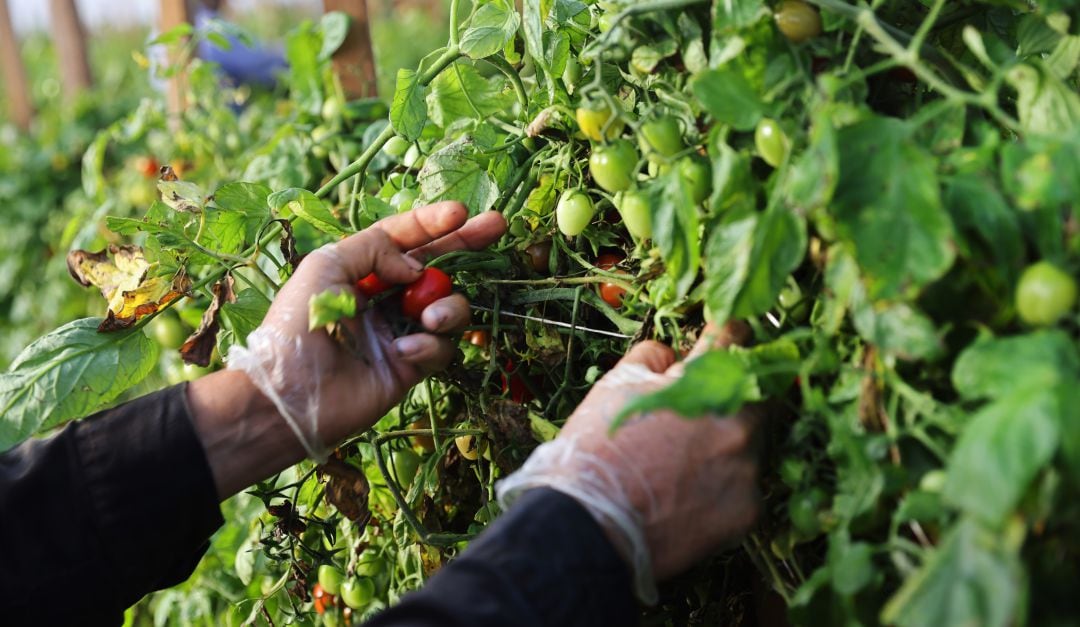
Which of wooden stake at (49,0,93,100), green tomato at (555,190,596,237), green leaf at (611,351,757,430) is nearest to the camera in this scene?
green leaf at (611,351,757,430)

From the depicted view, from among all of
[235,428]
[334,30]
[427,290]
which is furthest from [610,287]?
[334,30]

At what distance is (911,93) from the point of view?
0.87 metres

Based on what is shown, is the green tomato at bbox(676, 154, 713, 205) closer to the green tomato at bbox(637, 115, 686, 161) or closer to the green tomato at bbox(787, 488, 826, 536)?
the green tomato at bbox(637, 115, 686, 161)

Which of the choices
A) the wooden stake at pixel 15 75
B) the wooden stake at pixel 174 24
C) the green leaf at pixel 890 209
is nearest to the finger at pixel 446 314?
the green leaf at pixel 890 209

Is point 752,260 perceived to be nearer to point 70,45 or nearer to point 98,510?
point 98,510

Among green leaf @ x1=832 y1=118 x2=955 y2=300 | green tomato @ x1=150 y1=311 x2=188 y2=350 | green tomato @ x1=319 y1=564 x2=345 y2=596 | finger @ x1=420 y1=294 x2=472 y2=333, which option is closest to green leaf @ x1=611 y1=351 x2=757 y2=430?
green leaf @ x1=832 y1=118 x2=955 y2=300

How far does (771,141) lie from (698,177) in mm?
88

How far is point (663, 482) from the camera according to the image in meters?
0.80

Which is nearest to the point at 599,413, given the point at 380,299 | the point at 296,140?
the point at 380,299

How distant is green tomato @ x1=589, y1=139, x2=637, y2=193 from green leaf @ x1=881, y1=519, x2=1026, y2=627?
1.36 ft

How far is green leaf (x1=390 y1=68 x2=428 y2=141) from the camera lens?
1126mm

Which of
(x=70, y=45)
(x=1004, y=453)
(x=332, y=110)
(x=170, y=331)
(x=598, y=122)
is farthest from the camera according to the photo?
(x=70, y=45)

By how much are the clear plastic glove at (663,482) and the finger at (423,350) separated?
24 cm

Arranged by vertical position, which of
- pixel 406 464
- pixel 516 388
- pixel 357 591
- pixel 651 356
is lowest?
pixel 357 591
